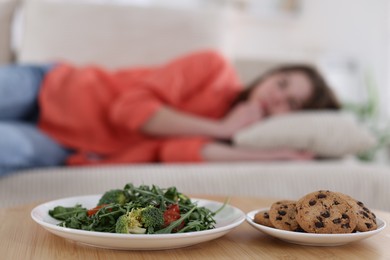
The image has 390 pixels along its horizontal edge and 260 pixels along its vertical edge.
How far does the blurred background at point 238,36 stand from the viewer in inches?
95.7

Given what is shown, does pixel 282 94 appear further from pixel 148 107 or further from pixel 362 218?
pixel 362 218

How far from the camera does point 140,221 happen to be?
0.78 metres

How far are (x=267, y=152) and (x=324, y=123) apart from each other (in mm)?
225

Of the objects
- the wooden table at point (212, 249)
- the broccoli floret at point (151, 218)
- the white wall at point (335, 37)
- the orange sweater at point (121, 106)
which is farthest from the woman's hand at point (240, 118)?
the white wall at point (335, 37)

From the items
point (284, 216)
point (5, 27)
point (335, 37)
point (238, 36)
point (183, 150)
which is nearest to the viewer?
point (284, 216)

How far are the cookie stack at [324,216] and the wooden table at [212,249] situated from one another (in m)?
0.03

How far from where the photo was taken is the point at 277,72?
2271 millimetres

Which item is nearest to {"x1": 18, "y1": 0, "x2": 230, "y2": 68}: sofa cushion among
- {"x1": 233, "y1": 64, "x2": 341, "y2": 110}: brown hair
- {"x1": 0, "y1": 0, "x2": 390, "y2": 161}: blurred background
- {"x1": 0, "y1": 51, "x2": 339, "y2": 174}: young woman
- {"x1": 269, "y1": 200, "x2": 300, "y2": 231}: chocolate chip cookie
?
{"x1": 0, "y1": 0, "x2": 390, "y2": 161}: blurred background

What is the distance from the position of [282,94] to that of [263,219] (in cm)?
139

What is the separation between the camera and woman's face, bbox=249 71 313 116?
7.28ft

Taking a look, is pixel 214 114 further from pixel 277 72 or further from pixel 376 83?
pixel 376 83

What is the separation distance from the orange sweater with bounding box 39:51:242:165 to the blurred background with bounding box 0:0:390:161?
0.24 metres

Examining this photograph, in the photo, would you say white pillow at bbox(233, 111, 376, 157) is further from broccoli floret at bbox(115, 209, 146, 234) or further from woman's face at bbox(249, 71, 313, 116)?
broccoli floret at bbox(115, 209, 146, 234)

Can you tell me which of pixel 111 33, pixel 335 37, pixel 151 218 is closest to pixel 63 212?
pixel 151 218
